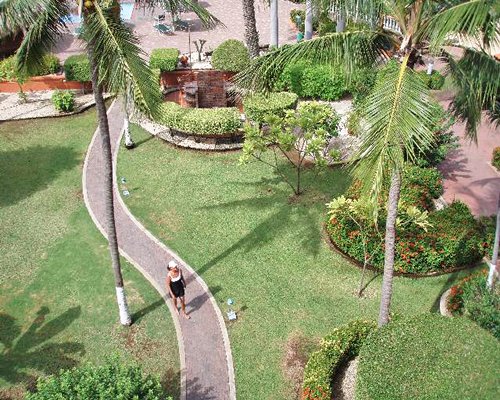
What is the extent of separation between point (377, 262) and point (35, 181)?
11879 millimetres

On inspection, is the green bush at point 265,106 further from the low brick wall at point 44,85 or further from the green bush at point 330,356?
the green bush at point 330,356

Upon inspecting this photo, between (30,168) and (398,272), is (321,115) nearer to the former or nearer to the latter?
(398,272)

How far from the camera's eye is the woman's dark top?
44.7 feet

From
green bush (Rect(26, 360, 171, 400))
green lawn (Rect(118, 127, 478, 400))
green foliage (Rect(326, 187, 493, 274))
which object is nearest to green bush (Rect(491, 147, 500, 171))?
green foliage (Rect(326, 187, 493, 274))

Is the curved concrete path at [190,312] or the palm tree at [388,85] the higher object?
the palm tree at [388,85]

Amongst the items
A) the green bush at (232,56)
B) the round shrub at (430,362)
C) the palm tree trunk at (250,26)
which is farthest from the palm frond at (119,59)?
the green bush at (232,56)

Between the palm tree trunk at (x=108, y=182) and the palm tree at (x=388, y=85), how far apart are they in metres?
3.21

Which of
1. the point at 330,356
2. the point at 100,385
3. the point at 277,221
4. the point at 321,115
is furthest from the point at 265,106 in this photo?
the point at 100,385

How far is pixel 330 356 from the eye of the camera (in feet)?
40.0

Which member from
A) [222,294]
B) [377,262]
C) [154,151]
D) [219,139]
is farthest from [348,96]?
[222,294]

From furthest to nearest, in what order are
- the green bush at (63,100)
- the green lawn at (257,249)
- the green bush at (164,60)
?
the green bush at (164,60)
the green bush at (63,100)
the green lawn at (257,249)

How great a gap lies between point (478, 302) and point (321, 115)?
710cm

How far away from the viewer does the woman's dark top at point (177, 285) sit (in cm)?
1362

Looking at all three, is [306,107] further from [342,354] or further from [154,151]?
[342,354]
